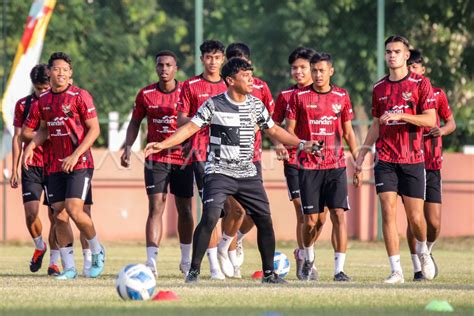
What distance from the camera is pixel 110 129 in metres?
23.2

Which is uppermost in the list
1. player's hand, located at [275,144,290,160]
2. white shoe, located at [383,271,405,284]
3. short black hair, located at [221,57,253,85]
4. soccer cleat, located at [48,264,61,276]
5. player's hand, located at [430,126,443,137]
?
short black hair, located at [221,57,253,85]

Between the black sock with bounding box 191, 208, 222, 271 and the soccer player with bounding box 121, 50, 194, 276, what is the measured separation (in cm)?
197

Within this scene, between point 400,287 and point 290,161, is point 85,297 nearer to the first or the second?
point 400,287

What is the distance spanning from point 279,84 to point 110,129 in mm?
3114

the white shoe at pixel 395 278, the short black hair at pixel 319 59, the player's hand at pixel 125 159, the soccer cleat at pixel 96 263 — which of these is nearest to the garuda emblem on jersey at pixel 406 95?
the short black hair at pixel 319 59

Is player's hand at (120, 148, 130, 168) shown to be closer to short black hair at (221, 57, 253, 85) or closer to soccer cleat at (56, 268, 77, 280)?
soccer cleat at (56, 268, 77, 280)

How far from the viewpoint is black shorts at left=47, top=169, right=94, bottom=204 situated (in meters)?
13.6

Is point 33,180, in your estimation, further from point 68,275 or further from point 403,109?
point 403,109

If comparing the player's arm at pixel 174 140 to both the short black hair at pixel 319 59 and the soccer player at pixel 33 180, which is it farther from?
the soccer player at pixel 33 180

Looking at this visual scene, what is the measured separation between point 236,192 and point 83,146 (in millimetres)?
1994

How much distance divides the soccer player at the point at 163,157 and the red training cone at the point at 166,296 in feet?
11.5

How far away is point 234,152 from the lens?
12.2 metres

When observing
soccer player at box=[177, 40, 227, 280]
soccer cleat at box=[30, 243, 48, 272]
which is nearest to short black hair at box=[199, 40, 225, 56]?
soccer player at box=[177, 40, 227, 280]

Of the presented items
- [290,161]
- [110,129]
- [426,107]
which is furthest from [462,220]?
[426,107]
